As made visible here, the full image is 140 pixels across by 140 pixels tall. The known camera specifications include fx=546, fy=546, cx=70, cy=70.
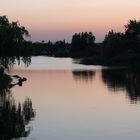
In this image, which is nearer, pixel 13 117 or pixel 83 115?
pixel 13 117

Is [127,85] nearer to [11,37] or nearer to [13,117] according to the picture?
[11,37]

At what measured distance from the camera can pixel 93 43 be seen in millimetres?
192875

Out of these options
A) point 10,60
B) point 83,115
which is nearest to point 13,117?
point 83,115

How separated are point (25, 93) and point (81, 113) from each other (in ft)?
45.4

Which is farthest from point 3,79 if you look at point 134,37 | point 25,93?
point 134,37

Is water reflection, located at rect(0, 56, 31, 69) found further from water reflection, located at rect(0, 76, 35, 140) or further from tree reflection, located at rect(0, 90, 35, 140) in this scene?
tree reflection, located at rect(0, 90, 35, 140)

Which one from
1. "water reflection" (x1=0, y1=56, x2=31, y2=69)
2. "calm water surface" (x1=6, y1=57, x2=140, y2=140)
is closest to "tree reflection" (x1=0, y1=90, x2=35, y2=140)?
"calm water surface" (x1=6, y1=57, x2=140, y2=140)

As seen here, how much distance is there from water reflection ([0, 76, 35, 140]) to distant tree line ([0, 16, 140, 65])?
464 cm

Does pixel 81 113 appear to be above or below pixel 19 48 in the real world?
below

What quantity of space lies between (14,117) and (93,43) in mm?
165226

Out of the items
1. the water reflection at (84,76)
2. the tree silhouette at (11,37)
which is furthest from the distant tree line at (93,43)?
the water reflection at (84,76)

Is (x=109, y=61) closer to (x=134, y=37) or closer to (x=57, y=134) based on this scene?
(x=134, y=37)

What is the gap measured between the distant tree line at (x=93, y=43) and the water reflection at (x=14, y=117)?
464 centimetres

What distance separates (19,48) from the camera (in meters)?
43.1
